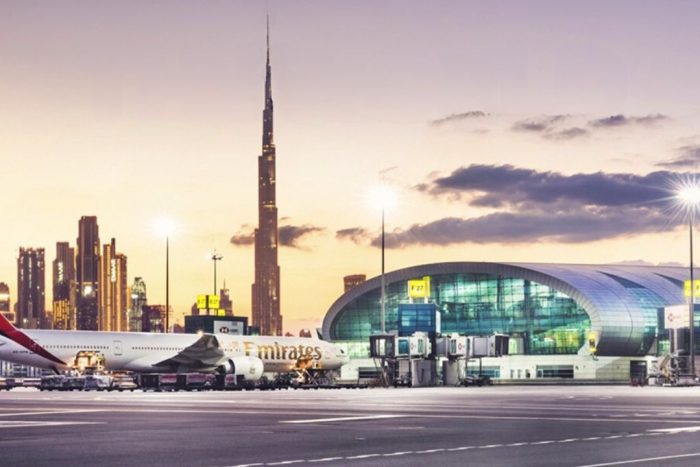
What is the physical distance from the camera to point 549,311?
523 feet

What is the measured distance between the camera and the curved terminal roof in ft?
502

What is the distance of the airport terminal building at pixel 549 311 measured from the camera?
152875 mm

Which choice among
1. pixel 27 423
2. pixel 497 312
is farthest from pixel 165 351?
pixel 27 423

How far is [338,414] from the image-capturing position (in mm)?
40500

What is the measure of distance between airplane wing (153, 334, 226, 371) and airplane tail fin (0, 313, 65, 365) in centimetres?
995

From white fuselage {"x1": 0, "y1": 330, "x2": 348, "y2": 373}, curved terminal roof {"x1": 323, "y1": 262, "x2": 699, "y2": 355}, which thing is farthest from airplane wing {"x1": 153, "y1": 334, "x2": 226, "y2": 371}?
curved terminal roof {"x1": 323, "y1": 262, "x2": 699, "y2": 355}

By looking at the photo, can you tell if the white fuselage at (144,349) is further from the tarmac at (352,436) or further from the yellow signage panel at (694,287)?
the tarmac at (352,436)

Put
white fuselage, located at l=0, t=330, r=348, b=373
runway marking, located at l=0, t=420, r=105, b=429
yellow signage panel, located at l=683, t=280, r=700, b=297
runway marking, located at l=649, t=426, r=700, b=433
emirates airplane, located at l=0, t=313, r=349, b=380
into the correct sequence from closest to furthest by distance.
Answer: runway marking, located at l=649, t=426, r=700, b=433 < runway marking, located at l=0, t=420, r=105, b=429 < emirates airplane, located at l=0, t=313, r=349, b=380 < white fuselage, located at l=0, t=330, r=348, b=373 < yellow signage panel, located at l=683, t=280, r=700, b=297

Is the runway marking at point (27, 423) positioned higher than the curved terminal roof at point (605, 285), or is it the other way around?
the curved terminal roof at point (605, 285)

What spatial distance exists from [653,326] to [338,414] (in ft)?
404

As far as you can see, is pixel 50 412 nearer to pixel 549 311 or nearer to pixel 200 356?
pixel 200 356

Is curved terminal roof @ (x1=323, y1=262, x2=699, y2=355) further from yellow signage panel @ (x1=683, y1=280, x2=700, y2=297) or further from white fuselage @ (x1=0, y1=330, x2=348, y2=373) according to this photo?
white fuselage @ (x1=0, y1=330, x2=348, y2=373)

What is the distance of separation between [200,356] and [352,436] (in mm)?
82459

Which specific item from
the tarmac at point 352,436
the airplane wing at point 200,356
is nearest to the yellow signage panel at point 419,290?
the airplane wing at point 200,356
